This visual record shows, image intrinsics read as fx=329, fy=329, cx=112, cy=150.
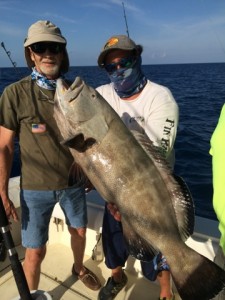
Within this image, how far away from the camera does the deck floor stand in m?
4.02

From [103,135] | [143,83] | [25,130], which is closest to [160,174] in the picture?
[103,135]

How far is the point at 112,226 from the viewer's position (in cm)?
365

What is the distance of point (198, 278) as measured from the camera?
239 centimetres

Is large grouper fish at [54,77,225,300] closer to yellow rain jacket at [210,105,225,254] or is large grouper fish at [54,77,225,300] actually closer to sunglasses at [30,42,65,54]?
yellow rain jacket at [210,105,225,254]

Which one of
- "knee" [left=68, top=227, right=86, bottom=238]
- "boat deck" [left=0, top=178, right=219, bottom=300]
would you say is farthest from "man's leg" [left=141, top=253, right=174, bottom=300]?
"knee" [left=68, top=227, right=86, bottom=238]

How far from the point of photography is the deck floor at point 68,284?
13.2 feet

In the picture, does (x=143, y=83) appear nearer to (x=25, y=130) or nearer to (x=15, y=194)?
(x=25, y=130)

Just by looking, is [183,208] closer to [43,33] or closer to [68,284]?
[43,33]

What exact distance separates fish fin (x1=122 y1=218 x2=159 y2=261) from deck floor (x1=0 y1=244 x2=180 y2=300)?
1643 millimetres

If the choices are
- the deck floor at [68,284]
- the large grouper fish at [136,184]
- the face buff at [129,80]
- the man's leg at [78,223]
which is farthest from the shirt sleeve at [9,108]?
the deck floor at [68,284]

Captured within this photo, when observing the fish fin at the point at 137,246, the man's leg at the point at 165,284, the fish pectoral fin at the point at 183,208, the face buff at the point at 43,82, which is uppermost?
the face buff at the point at 43,82

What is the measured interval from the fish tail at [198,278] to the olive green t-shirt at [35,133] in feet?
5.16

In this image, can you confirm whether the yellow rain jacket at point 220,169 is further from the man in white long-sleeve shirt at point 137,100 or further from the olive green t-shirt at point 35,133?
the olive green t-shirt at point 35,133

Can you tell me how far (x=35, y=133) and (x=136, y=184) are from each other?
1.31 metres
